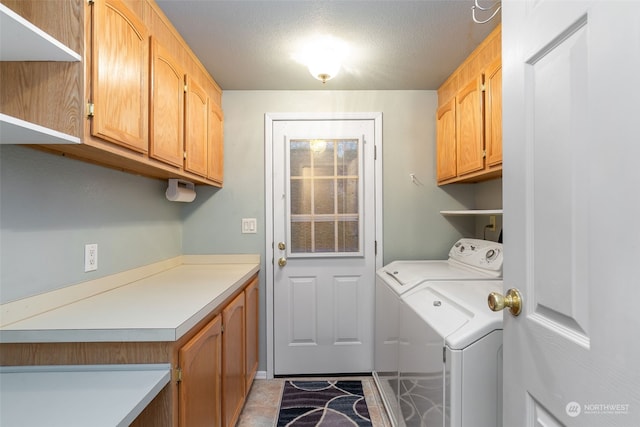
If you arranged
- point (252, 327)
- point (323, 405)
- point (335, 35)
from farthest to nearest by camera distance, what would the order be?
1. point (252, 327)
2. point (323, 405)
3. point (335, 35)

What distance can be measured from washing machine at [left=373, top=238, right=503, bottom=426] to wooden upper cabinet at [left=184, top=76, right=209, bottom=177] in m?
1.45

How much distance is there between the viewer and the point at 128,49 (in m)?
1.25

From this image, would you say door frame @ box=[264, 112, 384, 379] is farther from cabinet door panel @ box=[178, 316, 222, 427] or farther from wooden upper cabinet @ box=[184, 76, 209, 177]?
cabinet door panel @ box=[178, 316, 222, 427]

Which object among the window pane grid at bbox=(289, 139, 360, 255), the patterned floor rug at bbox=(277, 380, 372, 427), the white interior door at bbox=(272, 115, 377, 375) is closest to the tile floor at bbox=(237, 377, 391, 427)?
the patterned floor rug at bbox=(277, 380, 372, 427)

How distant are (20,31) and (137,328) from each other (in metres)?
0.92

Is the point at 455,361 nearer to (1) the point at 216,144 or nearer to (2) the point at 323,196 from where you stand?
(2) the point at 323,196

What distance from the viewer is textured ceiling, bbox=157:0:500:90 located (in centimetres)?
156

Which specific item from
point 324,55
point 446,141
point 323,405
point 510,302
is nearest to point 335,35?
point 324,55

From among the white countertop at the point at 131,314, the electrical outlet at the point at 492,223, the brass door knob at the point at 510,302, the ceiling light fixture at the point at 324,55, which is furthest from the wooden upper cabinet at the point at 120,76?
the electrical outlet at the point at 492,223

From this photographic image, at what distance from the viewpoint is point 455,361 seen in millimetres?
1067

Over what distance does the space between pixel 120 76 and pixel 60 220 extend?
0.65 metres

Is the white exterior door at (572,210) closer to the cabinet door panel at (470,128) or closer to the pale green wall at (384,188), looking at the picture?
the cabinet door panel at (470,128)

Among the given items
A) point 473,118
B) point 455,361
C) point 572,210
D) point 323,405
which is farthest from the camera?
point 323,405

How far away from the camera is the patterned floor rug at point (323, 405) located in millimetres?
1954
